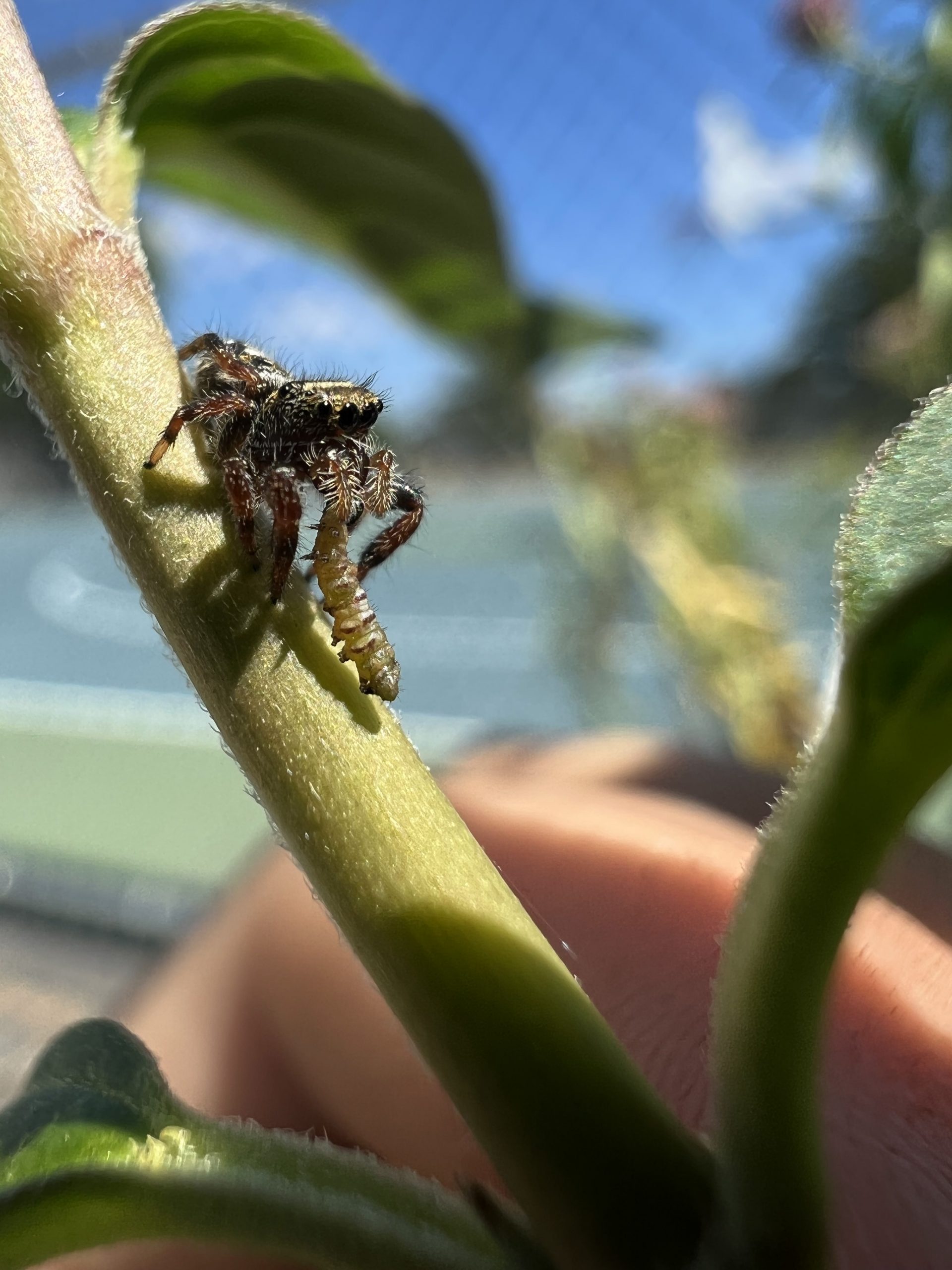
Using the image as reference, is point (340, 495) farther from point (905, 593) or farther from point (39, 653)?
point (39, 653)

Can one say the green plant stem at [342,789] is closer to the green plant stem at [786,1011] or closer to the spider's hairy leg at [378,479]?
the green plant stem at [786,1011]

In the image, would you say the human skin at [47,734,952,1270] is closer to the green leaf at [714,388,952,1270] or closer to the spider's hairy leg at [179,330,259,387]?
the green leaf at [714,388,952,1270]

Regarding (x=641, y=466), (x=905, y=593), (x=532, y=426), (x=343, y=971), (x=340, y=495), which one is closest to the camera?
(x=905, y=593)

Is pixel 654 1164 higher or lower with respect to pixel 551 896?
higher

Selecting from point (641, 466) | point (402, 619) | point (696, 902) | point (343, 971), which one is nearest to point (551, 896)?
point (696, 902)

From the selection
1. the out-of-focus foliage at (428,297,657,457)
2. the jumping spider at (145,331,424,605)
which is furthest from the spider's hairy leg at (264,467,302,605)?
the out-of-focus foliage at (428,297,657,457)

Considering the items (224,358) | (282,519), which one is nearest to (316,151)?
(224,358)
